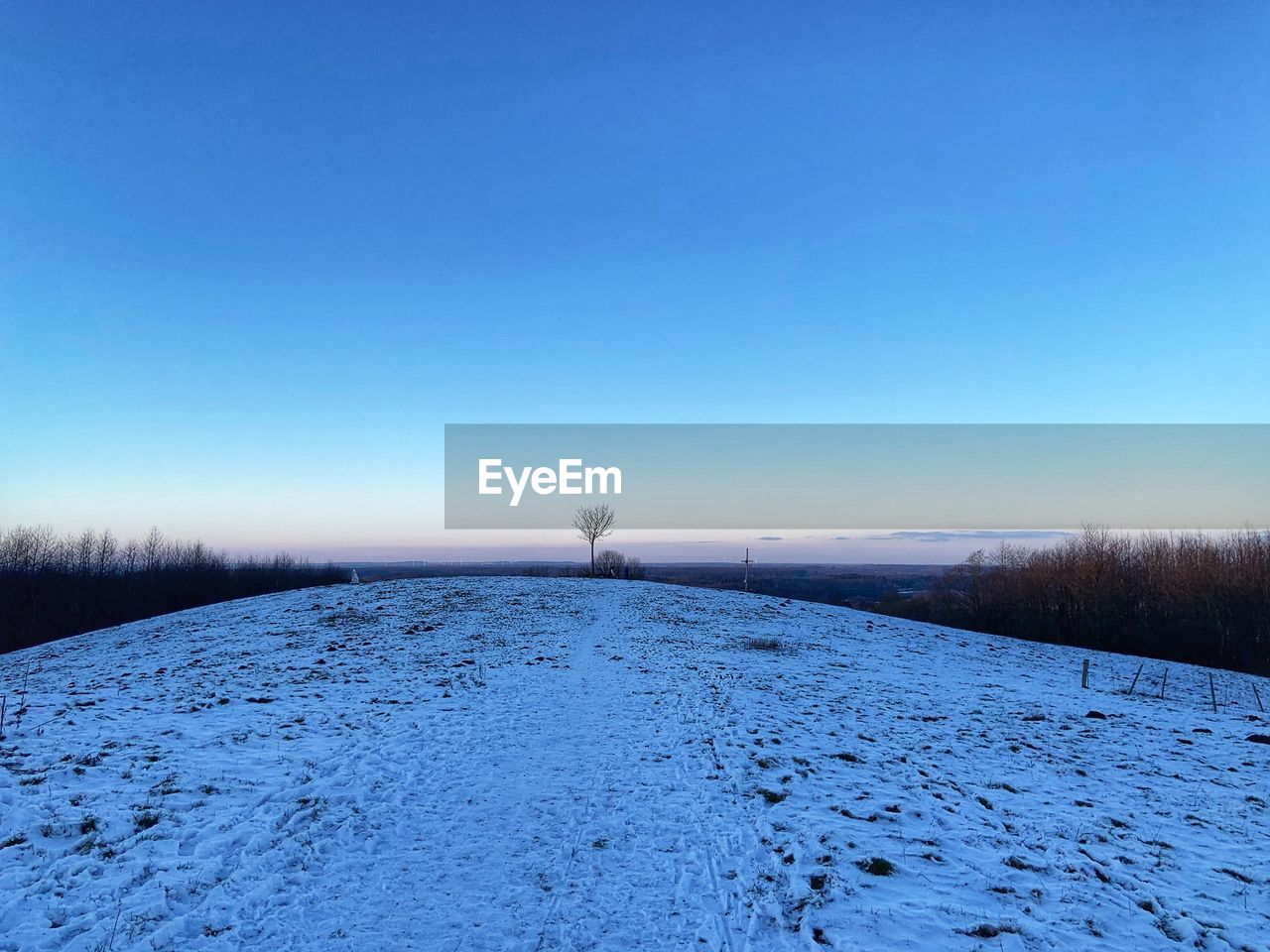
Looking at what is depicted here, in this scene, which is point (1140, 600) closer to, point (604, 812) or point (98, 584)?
point (604, 812)

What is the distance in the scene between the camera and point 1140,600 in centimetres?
4878

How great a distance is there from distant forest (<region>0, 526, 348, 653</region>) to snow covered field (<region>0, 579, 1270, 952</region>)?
55701mm

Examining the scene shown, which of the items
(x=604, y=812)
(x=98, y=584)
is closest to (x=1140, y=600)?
(x=604, y=812)

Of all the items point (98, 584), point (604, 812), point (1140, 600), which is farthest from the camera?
point (98, 584)

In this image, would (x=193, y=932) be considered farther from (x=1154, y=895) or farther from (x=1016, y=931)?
(x=1154, y=895)

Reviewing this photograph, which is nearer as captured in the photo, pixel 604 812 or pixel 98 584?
pixel 604 812

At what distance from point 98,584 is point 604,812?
91205mm

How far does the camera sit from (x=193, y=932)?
5.51 meters

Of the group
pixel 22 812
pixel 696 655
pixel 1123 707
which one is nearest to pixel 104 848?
pixel 22 812

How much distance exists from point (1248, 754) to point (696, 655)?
1487 centimetres

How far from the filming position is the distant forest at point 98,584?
59.0 metres

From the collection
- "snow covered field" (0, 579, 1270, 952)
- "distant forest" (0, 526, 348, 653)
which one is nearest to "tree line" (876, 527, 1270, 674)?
"snow covered field" (0, 579, 1270, 952)

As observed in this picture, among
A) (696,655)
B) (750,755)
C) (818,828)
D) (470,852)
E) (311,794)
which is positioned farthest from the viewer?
(696,655)

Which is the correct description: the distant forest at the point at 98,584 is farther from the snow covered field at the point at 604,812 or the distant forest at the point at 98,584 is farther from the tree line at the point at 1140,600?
the tree line at the point at 1140,600
